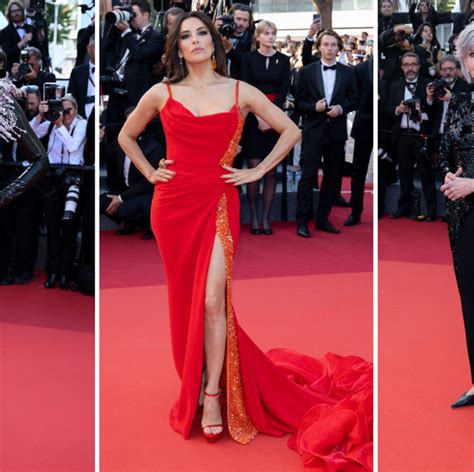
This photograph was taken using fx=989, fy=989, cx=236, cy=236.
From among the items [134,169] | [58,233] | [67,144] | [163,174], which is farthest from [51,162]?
[134,169]

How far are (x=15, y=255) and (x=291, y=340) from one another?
1.29 metres

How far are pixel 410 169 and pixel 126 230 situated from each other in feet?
8.53

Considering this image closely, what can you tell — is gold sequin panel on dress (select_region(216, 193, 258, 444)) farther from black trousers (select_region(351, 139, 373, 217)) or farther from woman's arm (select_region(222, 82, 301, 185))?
black trousers (select_region(351, 139, 373, 217))

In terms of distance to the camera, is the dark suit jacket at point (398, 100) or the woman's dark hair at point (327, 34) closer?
the dark suit jacket at point (398, 100)

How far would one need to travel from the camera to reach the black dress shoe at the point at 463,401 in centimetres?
296

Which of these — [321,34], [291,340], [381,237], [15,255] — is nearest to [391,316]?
[381,237]

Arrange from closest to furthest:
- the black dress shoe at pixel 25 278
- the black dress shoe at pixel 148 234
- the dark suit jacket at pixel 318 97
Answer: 1. the black dress shoe at pixel 25 278
2. the dark suit jacket at pixel 318 97
3. the black dress shoe at pixel 148 234

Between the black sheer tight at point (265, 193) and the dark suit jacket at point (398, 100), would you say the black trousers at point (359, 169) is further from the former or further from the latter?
the dark suit jacket at point (398, 100)

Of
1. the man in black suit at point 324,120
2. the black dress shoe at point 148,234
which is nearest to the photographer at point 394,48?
the man in black suit at point 324,120

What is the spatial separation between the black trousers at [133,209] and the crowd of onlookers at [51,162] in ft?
2.31

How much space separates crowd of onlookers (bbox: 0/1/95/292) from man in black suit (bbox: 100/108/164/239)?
0.68m

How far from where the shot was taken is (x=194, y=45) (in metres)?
2.76

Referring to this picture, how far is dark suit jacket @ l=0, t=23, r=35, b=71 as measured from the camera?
4.41m

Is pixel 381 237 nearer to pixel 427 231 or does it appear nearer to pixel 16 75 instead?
pixel 427 231
